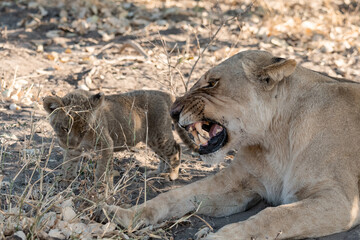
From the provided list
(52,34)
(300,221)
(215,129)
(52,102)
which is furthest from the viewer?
(52,34)

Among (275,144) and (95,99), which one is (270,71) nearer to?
(275,144)

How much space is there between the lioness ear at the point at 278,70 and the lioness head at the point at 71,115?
134 cm

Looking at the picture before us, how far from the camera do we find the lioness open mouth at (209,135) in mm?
3811

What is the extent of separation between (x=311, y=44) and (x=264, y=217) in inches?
219

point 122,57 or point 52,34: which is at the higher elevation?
point 122,57

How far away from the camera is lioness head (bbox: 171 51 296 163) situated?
3689 millimetres

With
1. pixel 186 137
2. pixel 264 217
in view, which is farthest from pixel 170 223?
pixel 186 137

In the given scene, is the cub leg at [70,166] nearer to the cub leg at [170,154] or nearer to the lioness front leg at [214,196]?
the cub leg at [170,154]

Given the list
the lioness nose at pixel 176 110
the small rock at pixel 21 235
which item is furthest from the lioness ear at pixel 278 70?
the small rock at pixel 21 235

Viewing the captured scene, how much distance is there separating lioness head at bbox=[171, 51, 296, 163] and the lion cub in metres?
0.51

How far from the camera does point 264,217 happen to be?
10.8 feet

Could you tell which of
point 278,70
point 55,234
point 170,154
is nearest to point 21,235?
point 55,234

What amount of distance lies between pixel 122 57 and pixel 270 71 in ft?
12.9

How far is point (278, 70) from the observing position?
365cm
